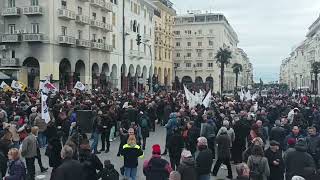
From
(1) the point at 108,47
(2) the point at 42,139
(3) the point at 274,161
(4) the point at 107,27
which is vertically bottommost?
(2) the point at 42,139

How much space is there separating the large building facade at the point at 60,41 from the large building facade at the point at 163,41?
799 inches

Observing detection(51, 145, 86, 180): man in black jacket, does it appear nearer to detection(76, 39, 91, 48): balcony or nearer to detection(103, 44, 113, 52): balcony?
detection(76, 39, 91, 48): balcony

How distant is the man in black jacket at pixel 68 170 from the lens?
8.96 m

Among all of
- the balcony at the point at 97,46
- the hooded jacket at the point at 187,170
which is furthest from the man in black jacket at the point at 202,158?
the balcony at the point at 97,46

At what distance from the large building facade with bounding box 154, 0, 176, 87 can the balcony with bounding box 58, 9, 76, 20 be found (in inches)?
1319

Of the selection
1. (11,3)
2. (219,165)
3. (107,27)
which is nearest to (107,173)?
(219,165)

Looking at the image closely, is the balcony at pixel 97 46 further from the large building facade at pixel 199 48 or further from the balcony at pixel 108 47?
the large building facade at pixel 199 48

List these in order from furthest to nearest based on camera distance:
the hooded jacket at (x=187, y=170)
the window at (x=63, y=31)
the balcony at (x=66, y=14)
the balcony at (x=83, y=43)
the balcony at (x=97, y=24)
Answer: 1. the balcony at (x=97, y=24)
2. the balcony at (x=83, y=43)
3. the window at (x=63, y=31)
4. the balcony at (x=66, y=14)
5. the hooded jacket at (x=187, y=170)

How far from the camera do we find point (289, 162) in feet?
35.4

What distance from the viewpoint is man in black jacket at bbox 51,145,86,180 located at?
896 centimetres

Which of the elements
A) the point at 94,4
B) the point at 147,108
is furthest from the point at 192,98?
the point at 94,4

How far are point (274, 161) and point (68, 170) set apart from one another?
191 inches

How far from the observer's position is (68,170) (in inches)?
354

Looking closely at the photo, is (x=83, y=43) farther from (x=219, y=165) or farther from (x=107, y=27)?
(x=219, y=165)
